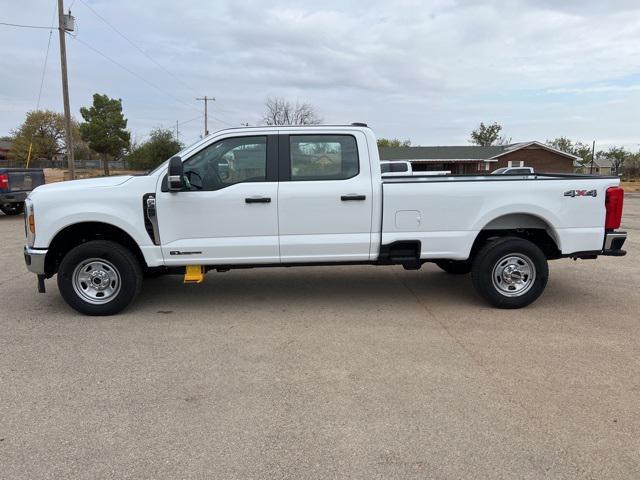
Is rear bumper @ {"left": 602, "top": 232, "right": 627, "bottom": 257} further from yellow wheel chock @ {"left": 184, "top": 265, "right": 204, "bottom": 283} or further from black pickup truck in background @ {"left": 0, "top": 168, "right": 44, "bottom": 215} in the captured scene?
black pickup truck in background @ {"left": 0, "top": 168, "right": 44, "bottom": 215}

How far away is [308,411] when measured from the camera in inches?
139

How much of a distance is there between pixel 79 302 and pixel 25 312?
838mm

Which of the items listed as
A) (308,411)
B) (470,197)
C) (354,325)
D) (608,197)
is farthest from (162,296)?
(608,197)

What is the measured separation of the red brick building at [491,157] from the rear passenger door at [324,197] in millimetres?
47590

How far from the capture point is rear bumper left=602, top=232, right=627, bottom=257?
19.0 feet

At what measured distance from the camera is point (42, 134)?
7575 centimetres

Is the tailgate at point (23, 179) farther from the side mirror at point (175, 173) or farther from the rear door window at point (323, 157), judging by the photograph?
the rear door window at point (323, 157)

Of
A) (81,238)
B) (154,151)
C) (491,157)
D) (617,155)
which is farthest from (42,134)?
(617,155)

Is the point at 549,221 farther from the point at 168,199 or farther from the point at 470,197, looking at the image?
the point at 168,199

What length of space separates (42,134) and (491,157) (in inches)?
2538

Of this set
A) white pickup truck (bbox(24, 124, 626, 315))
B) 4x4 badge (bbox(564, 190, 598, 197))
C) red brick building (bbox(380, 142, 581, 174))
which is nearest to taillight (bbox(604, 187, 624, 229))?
white pickup truck (bbox(24, 124, 626, 315))

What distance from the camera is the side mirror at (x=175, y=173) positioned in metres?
5.14

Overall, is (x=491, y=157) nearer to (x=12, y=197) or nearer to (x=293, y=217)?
Result: (x=12, y=197)

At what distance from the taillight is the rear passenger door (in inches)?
108
